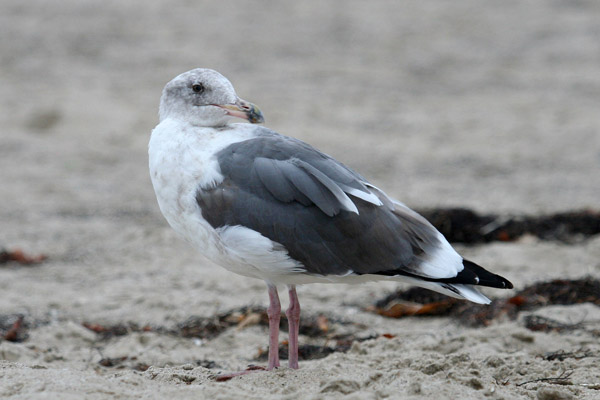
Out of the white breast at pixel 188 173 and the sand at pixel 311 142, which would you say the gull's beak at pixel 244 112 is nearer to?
the white breast at pixel 188 173

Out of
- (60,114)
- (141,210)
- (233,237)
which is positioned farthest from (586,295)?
(60,114)

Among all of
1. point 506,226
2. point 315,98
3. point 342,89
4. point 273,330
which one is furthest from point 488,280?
point 342,89

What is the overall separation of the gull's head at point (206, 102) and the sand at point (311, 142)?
1183 millimetres

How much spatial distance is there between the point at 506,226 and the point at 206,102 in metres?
3.40

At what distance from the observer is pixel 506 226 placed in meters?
6.90

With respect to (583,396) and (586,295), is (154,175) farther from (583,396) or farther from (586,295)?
(586,295)

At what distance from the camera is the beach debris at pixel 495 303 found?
5.18 m

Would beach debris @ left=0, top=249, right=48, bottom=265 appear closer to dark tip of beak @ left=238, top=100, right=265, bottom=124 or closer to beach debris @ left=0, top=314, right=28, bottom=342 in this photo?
beach debris @ left=0, top=314, right=28, bottom=342

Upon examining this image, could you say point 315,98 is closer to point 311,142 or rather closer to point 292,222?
point 311,142

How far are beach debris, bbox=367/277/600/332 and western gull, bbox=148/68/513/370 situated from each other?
4.25 ft

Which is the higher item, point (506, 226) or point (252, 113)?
point (252, 113)

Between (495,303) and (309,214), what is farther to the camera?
(495,303)

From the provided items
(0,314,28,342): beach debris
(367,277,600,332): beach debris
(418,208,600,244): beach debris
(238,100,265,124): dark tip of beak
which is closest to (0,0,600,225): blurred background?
(418,208,600,244): beach debris

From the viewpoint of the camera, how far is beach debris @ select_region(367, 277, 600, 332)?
5180 millimetres
